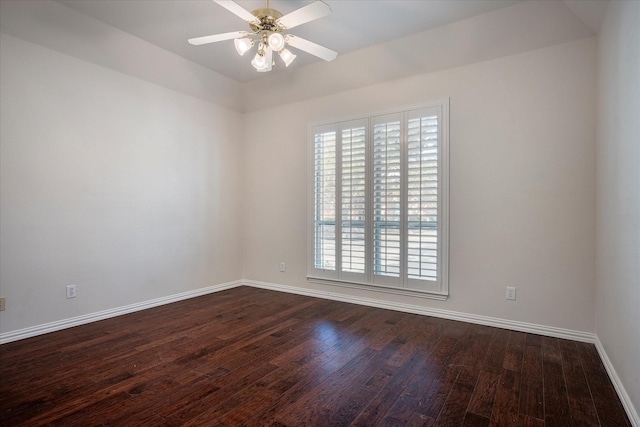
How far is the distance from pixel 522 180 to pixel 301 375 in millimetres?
2534

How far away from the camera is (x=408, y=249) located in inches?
142

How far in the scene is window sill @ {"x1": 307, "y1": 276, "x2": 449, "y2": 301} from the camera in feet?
11.5

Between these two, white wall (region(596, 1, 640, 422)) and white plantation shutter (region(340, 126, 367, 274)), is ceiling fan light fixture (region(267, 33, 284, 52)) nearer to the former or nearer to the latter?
white plantation shutter (region(340, 126, 367, 274))

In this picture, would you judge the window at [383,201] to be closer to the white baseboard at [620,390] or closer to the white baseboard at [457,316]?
the white baseboard at [457,316]

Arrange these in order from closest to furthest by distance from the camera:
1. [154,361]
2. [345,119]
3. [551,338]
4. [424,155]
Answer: [154,361], [551,338], [424,155], [345,119]

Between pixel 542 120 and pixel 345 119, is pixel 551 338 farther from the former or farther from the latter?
pixel 345 119

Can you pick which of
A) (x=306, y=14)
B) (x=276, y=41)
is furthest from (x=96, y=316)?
(x=306, y=14)

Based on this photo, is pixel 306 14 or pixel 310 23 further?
pixel 310 23

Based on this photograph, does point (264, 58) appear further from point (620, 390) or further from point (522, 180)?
point (620, 390)

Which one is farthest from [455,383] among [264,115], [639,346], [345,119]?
[264,115]

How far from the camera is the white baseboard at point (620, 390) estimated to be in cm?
171

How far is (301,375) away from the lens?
2230 mm

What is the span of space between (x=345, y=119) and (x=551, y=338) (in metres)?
3.00

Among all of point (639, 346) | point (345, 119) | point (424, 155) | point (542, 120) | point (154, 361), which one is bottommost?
point (154, 361)
